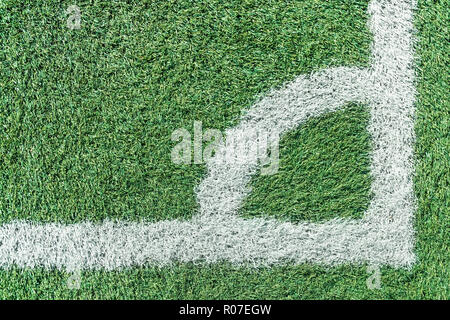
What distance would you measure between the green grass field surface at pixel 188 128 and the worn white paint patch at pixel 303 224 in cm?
4

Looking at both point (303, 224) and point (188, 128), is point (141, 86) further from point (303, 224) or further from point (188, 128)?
point (303, 224)

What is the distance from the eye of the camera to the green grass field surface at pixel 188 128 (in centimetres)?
179

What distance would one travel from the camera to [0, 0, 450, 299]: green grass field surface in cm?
179

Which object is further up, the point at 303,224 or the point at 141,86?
the point at 141,86

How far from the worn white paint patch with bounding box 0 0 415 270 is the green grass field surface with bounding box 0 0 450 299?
0.14ft

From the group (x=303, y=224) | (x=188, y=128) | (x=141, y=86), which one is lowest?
(x=303, y=224)

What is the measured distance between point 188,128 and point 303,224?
0.63 m

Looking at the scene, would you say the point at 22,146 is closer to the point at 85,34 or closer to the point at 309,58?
the point at 85,34

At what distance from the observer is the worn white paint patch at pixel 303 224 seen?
1784 millimetres

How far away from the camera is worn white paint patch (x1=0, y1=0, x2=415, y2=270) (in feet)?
5.85

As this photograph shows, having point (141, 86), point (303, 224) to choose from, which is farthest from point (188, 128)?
point (303, 224)

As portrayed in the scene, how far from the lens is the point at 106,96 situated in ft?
5.96

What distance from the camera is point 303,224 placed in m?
1.79
